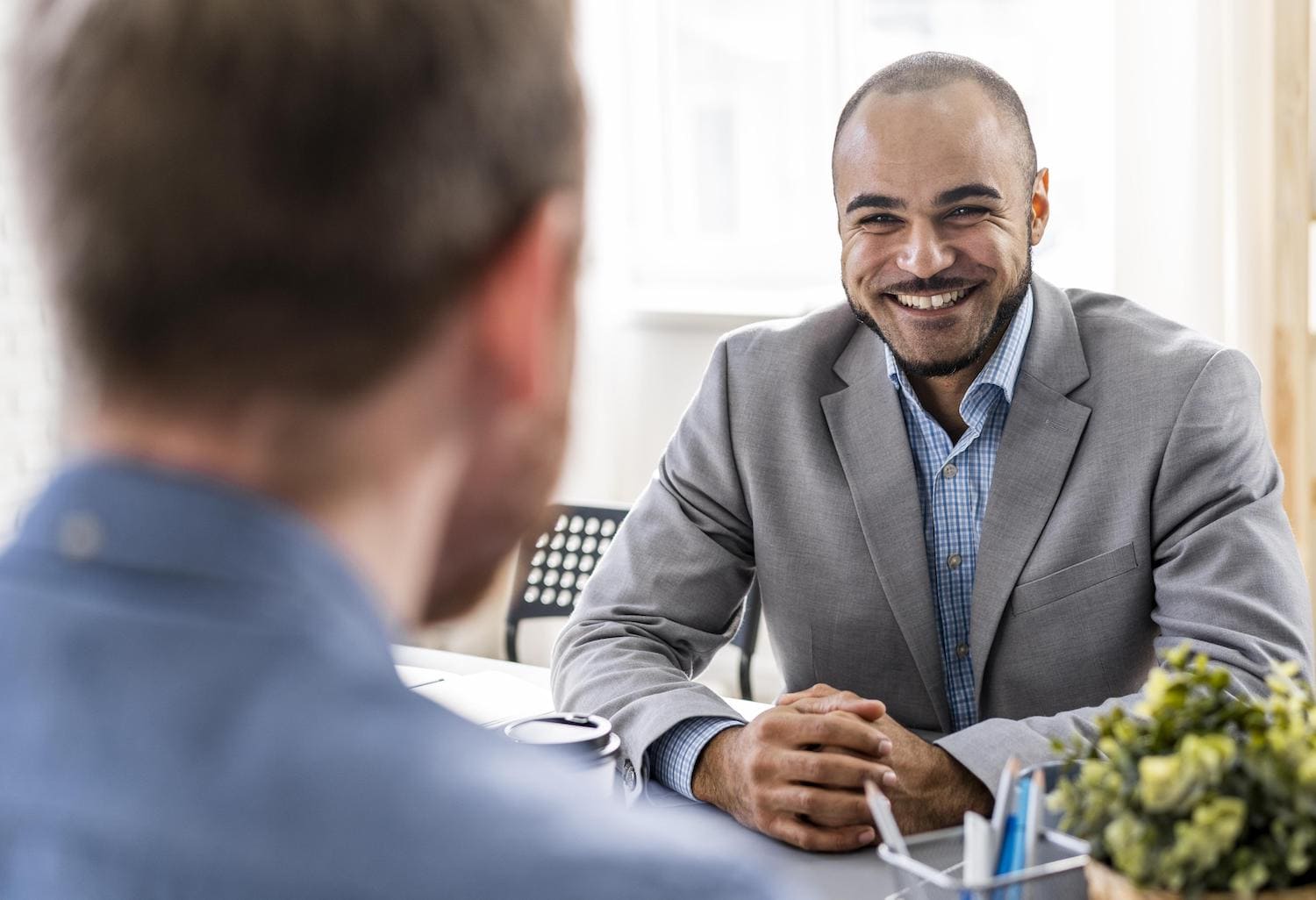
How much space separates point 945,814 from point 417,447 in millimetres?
986

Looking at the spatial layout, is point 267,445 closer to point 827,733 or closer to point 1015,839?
point 1015,839

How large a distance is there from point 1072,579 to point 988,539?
0.11 m

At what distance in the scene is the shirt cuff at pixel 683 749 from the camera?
4.49ft

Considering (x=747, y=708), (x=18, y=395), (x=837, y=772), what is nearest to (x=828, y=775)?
(x=837, y=772)

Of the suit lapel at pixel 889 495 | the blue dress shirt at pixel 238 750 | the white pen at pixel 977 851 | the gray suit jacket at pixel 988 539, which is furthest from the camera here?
the suit lapel at pixel 889 495

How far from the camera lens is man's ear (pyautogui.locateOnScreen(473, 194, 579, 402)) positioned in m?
Result: 0.43

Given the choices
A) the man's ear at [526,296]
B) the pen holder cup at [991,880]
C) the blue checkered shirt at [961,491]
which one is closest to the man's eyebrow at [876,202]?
the blue checkered shirt at [961,491]

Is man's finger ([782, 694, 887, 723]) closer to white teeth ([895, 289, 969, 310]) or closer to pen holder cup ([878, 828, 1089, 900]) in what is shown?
pen holder cup ([878, 828, 1089, 900])

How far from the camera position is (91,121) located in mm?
389

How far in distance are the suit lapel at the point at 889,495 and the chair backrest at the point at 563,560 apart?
20.5 inches

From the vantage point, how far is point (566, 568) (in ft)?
7.18

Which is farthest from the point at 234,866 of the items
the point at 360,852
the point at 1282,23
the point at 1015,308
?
the point at 1282,23

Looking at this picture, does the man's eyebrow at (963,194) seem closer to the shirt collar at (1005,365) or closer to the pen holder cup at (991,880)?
the shirt collar at (1005,365)

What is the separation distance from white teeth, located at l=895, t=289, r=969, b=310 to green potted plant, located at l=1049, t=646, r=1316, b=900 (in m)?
0.94
